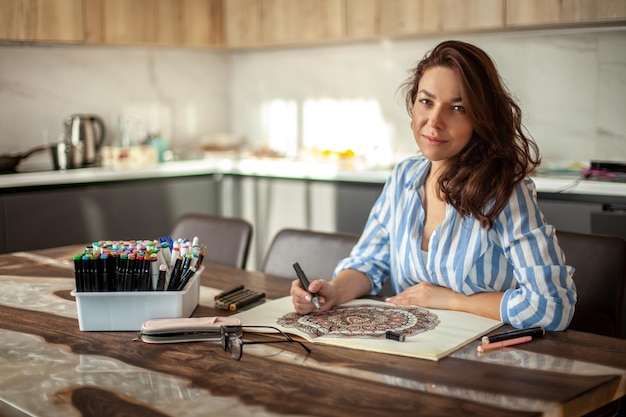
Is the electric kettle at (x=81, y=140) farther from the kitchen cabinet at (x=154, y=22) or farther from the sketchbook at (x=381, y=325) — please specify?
the sketchbook at (x=381, y=325)

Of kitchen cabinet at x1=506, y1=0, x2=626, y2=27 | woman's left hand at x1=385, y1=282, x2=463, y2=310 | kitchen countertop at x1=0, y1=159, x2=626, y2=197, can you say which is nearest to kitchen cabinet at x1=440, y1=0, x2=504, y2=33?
kitchen cabinet at x1=506, y1=0, x2=626, y2=27

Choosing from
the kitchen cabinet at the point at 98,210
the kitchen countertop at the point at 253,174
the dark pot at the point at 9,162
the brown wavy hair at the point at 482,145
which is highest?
the brown wavy hair at the point at 482,145

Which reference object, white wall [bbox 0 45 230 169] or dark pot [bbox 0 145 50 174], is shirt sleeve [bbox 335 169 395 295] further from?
white wall [bbox 0 45 230 169]

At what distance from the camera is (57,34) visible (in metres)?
4.36

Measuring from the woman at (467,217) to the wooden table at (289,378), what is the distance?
0.72 feet

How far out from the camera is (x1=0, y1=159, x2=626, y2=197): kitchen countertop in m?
3.52

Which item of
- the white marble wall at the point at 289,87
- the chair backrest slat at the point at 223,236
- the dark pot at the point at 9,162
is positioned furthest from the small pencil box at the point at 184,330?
the dark pot at the point at 9,162

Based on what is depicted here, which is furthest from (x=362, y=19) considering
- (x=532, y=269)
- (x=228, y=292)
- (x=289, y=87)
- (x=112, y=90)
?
(x=532, y=269)

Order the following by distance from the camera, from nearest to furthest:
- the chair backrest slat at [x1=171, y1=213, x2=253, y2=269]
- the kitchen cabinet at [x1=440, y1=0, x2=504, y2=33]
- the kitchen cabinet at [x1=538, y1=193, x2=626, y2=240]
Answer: the chair backrest slat at [x1=171, y1=213, x2=253, y2=269] → the kitchen cabinet at [x1=538, y1=193, x2=626, y2=240] → the kitchen cabinet at [x1=440, y1=0, x2=504, y2=33]

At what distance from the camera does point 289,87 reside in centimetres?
523

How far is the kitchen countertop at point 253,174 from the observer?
3.52 metres

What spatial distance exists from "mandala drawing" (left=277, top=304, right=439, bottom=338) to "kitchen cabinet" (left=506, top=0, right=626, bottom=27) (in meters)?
2.33

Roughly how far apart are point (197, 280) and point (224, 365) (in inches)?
16.5

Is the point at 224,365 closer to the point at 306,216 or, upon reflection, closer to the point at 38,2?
the point at 306,216
